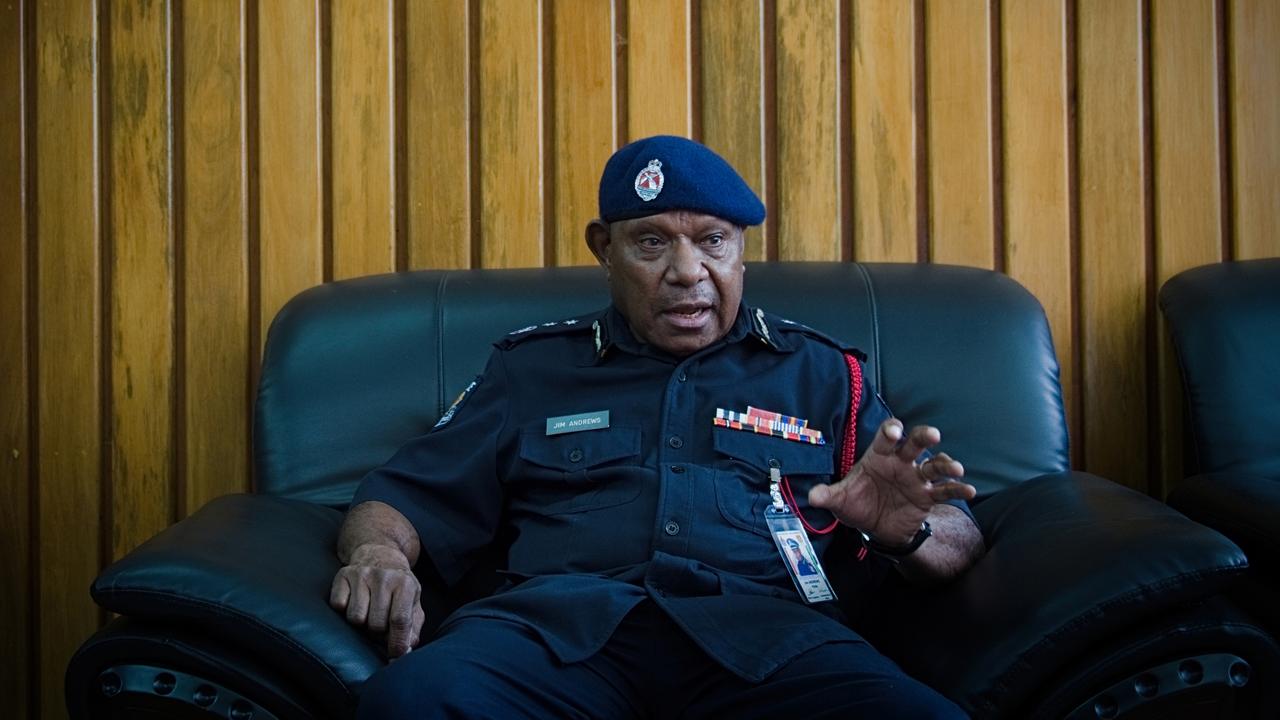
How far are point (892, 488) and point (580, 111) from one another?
1.35 metres

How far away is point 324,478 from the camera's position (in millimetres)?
2174

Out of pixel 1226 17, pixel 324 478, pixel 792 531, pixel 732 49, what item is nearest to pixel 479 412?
pixel 324 478

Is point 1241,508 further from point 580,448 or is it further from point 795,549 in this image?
point 580,448

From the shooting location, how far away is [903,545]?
1693 mm

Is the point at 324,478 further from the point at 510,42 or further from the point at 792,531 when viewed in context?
the point at 510,42

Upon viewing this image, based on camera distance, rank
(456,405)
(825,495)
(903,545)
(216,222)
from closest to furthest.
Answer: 1. (825,495)
2. (903,545)
3. (456,405)
4. (216,222)

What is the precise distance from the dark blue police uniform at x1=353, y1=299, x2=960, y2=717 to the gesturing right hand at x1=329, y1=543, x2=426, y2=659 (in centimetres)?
6

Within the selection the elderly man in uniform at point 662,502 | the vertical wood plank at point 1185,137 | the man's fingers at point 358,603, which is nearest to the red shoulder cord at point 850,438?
the elderly man in uniform at point 662,502

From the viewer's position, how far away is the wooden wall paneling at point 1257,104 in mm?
2553

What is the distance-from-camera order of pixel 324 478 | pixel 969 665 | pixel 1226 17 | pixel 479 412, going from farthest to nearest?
pixel 1226 17, pixel 324 478, pixel 479 412, pixel 969 665

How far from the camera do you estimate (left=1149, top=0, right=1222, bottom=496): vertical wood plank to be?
2.56 m

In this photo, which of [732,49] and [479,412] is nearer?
[479,412]

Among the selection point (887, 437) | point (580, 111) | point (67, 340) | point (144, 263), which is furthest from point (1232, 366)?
point (67, 340)

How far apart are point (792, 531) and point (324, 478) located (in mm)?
896
